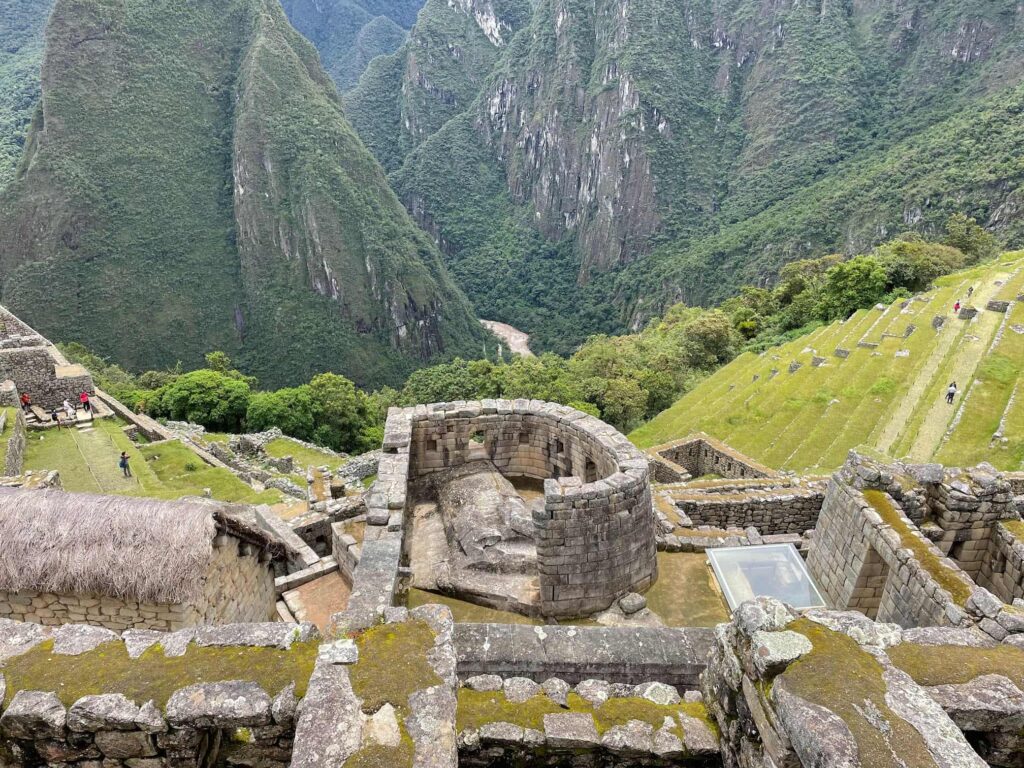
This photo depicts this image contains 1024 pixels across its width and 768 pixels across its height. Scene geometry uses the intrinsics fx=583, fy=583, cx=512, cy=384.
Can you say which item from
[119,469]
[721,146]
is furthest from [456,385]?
[721,146]

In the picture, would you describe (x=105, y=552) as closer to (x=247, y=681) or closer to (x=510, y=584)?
(x=247, y=681)

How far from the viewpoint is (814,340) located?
3853 cm

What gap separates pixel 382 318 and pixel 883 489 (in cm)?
11998

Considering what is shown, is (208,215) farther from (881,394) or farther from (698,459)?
(881,394)

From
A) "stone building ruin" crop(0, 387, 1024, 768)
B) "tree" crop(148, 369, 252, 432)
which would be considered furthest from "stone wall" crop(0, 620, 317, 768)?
"tree" crop(148, 369, 252, 432)

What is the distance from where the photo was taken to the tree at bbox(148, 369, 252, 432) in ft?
130

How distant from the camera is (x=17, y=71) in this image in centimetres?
14038

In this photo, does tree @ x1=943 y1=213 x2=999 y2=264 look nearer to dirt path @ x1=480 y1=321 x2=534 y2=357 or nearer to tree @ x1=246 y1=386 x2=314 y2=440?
tree @ x1=246 y1=386 x2=314 y2=440

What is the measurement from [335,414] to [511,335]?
9660 cm

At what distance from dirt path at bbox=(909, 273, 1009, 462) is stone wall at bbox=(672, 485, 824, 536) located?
36.7 feet

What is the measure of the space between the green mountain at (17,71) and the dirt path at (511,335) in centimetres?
10324

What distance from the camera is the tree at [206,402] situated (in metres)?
39.5

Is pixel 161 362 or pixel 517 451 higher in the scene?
pixel 517 451

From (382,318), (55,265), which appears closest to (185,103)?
(55,265)
